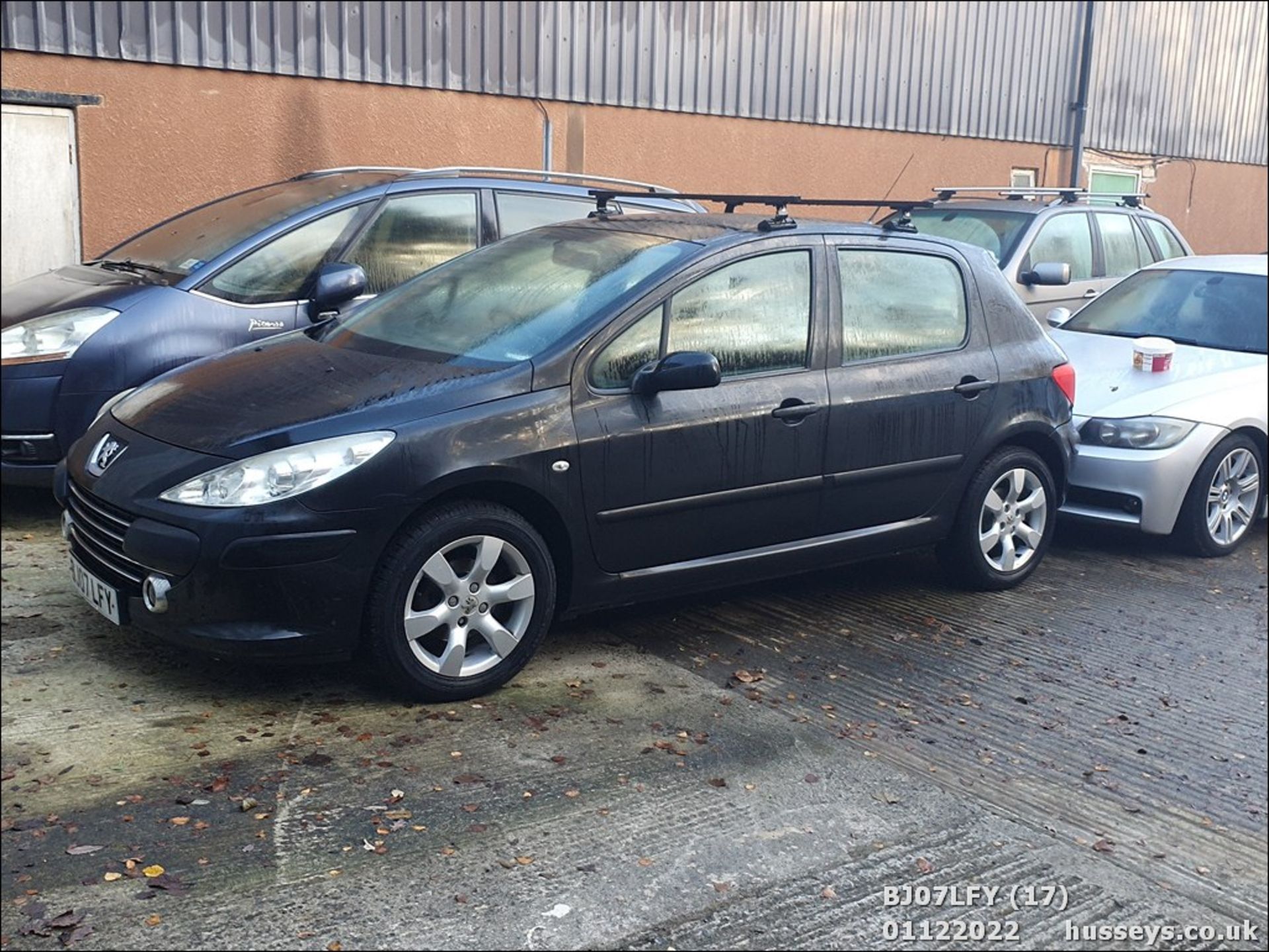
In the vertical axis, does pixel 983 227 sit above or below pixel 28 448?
above

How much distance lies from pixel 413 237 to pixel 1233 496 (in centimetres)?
469

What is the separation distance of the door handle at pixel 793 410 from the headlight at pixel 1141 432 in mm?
2641

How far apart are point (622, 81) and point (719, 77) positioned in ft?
4.11

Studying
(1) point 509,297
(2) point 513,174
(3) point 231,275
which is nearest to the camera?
(1) point 509,297

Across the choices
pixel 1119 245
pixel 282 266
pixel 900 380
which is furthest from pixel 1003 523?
pixel 1119 245

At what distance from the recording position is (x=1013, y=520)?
21.7 ft

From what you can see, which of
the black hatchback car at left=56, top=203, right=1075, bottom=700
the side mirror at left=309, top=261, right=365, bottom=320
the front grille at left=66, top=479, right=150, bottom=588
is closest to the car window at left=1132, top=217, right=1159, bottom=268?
the black hatchback car at left=56, top=203, right=1075, bottom=700

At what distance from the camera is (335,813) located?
13.0ft

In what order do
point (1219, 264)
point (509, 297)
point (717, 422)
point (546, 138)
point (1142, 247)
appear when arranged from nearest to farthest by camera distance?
1. point (717, 422)
2. point (509, 297)
3. point (1219, 264)
4. point (1142, 247)
5. point (546, 138)

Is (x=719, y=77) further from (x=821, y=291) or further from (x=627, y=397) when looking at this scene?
(x=627, y=397)

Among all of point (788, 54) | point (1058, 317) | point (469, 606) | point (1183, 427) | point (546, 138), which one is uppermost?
point (788, 54)

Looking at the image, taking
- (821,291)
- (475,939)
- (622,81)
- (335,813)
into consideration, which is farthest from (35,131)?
(475,939)

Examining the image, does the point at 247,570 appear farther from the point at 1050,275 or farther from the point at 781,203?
the point at 1050,275

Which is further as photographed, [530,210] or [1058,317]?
[1058,317]
